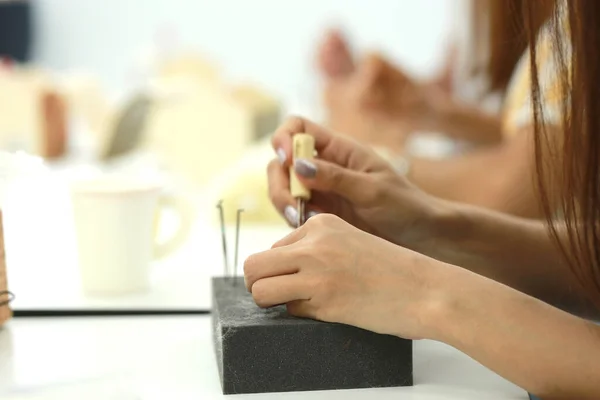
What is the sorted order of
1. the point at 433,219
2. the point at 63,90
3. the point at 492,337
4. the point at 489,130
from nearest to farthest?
the point at 492,337, the point at 433,219, the point at 489,130, the point at 63,90

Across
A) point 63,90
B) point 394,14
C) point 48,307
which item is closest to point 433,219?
point 48,307

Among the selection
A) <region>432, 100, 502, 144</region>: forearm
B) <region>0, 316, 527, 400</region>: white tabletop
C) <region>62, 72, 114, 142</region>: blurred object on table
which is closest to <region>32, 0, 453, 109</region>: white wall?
<region>62, 72, 114, 142</region>: blurred object on table

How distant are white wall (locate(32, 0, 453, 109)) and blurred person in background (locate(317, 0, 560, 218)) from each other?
212 cm

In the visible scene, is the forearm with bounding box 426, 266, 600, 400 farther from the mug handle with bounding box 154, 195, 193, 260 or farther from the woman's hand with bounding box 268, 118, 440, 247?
the mug handle with bounding box 154, 195, 193, 260

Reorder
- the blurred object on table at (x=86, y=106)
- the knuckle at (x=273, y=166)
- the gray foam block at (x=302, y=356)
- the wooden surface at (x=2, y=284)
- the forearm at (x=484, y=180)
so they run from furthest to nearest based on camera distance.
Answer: the blurred object on table at (x=86, y=106), the forearm at (x=484, y=180), the knuckle at (x=273, y=166), the wooden surface at (x=2, y=284), the gray foam block at (x=302, y=356)

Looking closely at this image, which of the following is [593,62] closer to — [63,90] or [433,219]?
[433,219]

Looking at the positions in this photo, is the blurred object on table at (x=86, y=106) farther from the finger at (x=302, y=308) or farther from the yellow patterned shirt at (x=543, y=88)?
the finger at (x=302, y=308)

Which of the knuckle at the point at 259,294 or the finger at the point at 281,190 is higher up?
the finger at the point at 281,190

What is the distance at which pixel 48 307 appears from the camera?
0.74 m

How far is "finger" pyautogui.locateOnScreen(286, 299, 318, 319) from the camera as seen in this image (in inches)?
22.0

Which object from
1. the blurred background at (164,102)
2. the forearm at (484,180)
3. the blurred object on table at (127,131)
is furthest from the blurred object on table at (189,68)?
the forearm at (484,180)

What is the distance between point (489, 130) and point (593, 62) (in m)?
1.57

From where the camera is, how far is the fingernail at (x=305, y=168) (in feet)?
2.34

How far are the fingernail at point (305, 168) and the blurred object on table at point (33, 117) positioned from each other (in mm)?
1304
